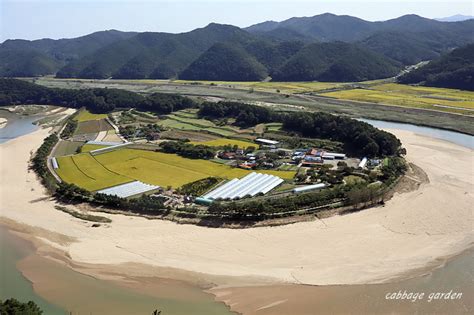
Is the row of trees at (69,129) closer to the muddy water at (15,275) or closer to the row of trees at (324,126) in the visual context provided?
the row of trees at (324,126)

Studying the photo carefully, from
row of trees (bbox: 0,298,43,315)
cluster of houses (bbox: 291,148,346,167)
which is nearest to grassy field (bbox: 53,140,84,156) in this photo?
cluster of houses (bbox: 291,148,346,167)

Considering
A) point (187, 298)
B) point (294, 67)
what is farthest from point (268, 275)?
point (294, 67)

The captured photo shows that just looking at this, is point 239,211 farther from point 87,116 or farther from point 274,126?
point 87,116

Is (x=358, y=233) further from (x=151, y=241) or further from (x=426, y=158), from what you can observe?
(x=426, y=158)

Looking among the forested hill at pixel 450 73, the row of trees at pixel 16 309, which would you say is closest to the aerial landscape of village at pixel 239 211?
the row of trees at pixel 16 309

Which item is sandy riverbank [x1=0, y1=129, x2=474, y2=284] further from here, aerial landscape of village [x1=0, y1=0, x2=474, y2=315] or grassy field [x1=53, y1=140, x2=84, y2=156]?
grassy field [x1=53, y1=140, x2=84, y2=156]

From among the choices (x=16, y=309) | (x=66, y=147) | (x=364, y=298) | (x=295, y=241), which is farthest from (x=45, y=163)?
(x=364, y=298)
